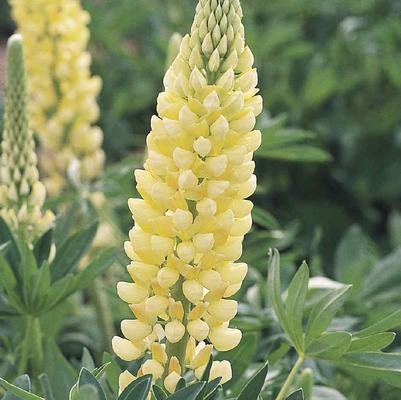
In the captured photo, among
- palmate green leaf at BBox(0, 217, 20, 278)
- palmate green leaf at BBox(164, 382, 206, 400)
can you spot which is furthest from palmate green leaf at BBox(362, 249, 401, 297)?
palmate green leaf at BBox(164, 382, 206, 400)

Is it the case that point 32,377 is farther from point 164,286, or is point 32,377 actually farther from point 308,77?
point 308,77

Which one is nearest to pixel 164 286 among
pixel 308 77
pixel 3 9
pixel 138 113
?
pixel 308 77

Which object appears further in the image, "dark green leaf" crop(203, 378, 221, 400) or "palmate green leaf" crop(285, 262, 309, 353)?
"palmate green leaf" crop(285, 262, 309, 353)

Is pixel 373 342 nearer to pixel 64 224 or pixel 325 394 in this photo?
pixel 325 394

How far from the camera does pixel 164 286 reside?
1.33m

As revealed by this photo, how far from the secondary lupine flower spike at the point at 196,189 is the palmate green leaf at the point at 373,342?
247mm

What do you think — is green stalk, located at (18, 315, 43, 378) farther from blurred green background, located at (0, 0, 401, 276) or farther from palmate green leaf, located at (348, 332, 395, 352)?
blurred green background, located at (0, 0, 401, 276)

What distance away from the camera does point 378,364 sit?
4.97ft

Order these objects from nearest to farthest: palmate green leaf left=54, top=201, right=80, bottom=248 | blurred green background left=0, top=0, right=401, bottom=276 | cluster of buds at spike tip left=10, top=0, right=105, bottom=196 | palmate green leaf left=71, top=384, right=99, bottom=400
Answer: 1. palmate green leaf left=71, top=384, right=99, bottom=400
2. palmate green leaf left=54, top=201, right=80, bottom=248
3. cluster of buds at spike tip left=10, top=0, right=105, bottom=196
4. blurred green background left=0, top=0, right=401, bottom=276

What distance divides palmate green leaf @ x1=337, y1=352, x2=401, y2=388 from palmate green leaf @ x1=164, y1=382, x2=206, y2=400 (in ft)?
1.24

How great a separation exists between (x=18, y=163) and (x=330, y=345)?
2.26 feet

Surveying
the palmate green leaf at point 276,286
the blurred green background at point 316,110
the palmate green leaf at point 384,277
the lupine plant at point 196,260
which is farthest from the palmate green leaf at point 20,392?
the blurred green background at point 316,110

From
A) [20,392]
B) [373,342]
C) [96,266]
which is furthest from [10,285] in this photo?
[373,342]

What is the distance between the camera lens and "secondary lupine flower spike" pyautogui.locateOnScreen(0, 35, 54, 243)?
170cm
